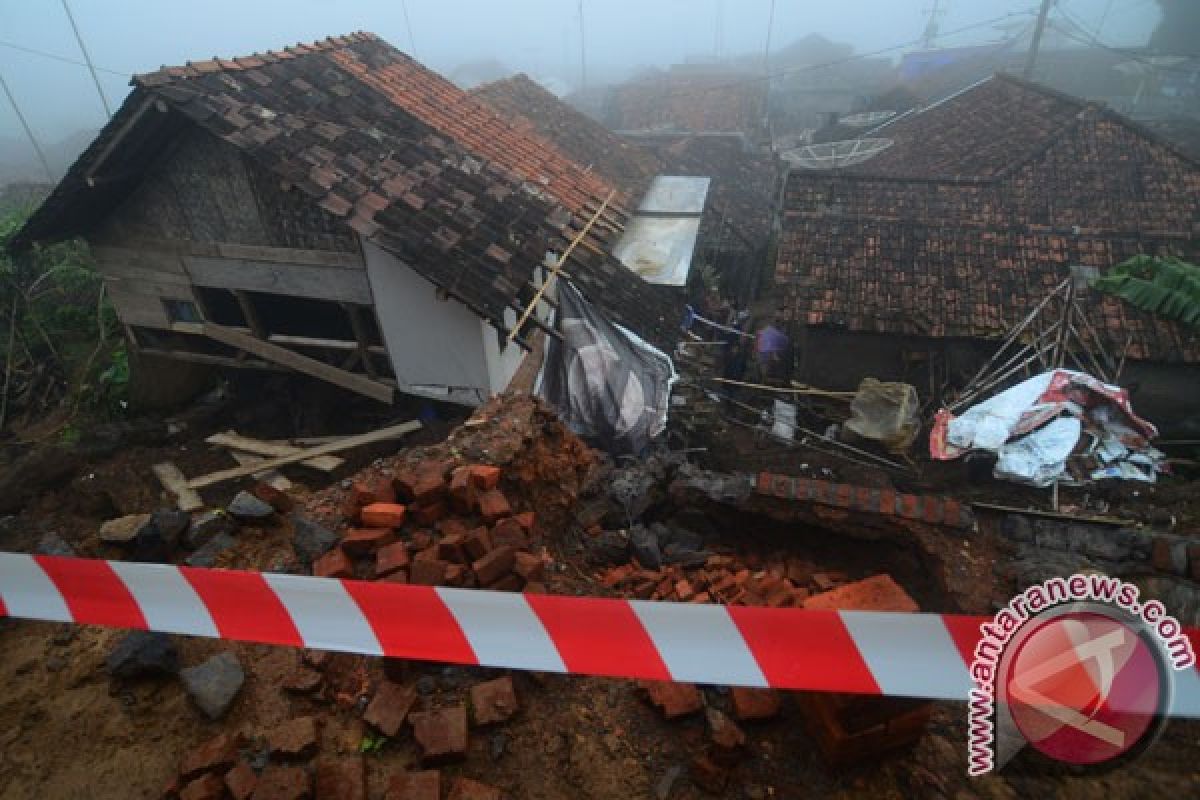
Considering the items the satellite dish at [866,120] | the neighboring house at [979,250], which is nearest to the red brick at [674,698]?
the neighboring house at [979,250]

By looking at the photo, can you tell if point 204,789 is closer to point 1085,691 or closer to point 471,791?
point 471,791

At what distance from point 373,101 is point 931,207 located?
37.6 feet

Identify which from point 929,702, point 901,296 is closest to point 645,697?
point 929,702

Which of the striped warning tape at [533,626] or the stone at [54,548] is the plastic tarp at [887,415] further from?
the stone at [54,548]

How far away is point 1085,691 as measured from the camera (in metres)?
2.39

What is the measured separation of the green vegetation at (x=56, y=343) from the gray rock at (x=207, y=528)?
6.57 metres

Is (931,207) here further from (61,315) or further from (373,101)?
(61,315)

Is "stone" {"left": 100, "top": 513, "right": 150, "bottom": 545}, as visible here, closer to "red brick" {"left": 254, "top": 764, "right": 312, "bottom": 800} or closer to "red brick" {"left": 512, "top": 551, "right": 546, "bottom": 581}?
"red brick" {"left": 254, "top": 764, "right": 312, "bottom": 800}

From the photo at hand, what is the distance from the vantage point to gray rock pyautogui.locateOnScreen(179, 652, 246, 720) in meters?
3.01

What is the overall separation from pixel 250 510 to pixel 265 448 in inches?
157

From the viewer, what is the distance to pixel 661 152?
21.6 meters

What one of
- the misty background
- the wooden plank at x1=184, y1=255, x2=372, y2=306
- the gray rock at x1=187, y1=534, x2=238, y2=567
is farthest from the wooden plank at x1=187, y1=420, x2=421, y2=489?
the misty background

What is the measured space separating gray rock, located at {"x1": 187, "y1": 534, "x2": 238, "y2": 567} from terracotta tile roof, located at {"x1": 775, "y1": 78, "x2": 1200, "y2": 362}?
33.0ft

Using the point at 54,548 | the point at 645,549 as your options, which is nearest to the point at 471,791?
the point at 645,549
